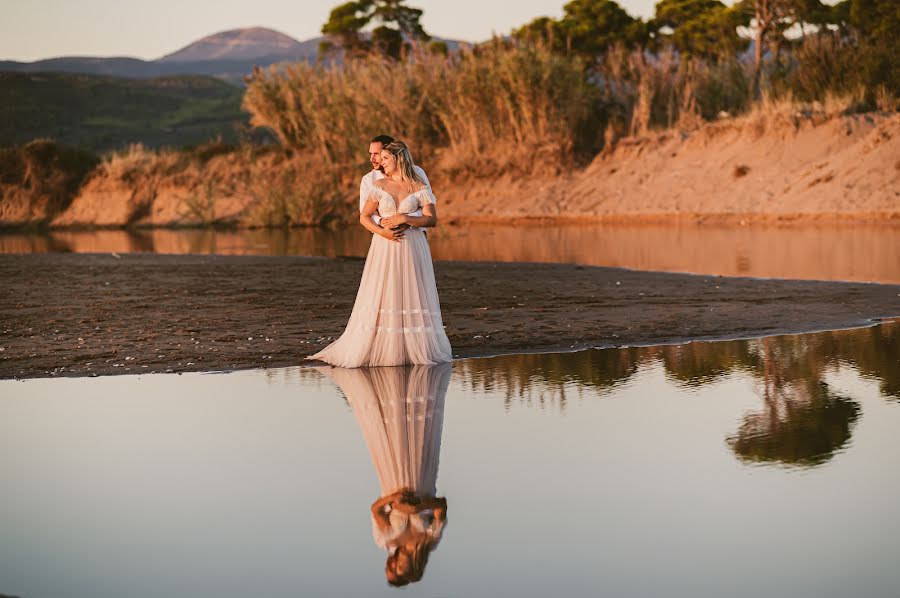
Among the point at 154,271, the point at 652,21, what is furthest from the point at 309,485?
the point at 652,21

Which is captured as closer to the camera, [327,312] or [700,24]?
[327,312]

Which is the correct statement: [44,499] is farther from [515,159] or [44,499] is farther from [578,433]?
[515,159]

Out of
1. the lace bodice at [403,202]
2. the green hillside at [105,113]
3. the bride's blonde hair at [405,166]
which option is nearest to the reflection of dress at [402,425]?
the lace bodice at [403,202]

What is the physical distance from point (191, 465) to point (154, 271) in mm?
14597

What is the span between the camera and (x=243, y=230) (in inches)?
1542

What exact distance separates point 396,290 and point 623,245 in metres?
14.8

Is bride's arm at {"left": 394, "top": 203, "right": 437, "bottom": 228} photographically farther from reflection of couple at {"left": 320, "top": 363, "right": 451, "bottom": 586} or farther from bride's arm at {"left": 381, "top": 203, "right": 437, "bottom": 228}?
reflection of couple at {"left": 320, "top": 363, "right": 451, "bottom": 586}

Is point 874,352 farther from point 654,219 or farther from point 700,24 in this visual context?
point 700,24

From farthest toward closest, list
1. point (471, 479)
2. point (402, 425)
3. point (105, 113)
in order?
1. point (105, 113)
2. point (402, 425)
3. point (471, 479)

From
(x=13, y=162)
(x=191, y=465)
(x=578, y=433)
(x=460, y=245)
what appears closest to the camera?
(x=191, y=465)

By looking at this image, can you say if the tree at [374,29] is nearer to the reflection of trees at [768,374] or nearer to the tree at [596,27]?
the tree at [596,27]

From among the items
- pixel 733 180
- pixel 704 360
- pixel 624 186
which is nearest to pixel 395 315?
pixel 704 360

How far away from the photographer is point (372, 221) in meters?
11.8

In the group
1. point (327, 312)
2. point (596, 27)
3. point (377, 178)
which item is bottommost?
point (327, 312)
